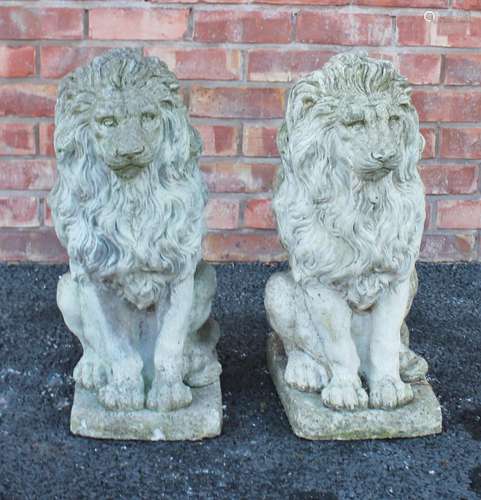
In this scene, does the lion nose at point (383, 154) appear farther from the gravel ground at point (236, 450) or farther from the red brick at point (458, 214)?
the red brick at point (458, 214)

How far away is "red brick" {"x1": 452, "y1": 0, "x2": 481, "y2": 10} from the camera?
3377 millimetres

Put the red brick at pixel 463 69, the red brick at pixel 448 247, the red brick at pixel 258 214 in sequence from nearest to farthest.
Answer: the red brick at pixel 463 69 → the red brick at pixel 258 214 → the red brick at pixel 448 247

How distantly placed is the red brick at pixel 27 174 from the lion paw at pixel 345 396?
5.10 feet

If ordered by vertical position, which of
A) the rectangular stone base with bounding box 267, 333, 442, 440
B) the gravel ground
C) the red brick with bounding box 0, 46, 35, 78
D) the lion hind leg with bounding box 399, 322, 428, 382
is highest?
the red brick with bounding box 0, 46, 35, 78

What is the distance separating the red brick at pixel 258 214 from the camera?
3.53 meters

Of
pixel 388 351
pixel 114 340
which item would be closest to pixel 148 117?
pixel 114 340

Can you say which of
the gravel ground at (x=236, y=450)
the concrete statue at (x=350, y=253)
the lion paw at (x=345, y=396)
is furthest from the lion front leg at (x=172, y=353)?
the lion paw at (x=345, y=396)

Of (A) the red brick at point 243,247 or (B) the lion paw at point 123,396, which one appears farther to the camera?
(A) the red brick at point 243,247

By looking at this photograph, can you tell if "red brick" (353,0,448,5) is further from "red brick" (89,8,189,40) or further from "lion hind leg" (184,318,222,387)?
"lion hind leg" (184,318,222,387)

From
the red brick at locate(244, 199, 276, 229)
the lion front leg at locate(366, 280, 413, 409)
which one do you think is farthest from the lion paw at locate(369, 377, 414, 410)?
the red brick at locate(244, 199, 276, 229)

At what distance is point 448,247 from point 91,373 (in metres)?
1.71

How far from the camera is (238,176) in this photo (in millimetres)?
3490

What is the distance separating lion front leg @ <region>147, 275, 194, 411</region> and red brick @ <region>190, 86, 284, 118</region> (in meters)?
1.17

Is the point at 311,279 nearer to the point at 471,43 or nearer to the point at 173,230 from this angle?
the point at 173,230
